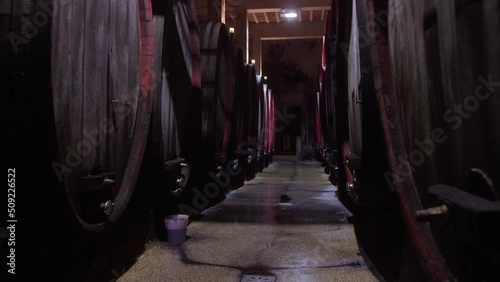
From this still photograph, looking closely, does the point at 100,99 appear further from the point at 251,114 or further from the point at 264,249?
the point at 251,114

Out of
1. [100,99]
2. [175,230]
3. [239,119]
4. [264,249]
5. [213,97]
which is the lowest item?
[264,249]

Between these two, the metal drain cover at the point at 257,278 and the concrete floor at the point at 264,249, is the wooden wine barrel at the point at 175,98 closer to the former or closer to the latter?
the concrete floor at the point at 264,249

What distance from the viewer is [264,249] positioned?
3.02m

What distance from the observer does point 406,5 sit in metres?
1.58

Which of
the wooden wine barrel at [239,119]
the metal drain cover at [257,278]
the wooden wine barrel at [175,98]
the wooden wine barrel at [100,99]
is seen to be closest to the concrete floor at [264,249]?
the metal drain cover at [257,278]

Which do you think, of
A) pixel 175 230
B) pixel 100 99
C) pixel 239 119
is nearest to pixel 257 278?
pixel 175 230

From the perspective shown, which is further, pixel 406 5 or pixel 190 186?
pixel 190 186

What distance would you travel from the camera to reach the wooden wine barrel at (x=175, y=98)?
292 centimetres

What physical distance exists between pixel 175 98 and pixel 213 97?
93 cm

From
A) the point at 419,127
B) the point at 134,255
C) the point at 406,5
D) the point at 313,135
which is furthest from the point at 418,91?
the point at 313,135

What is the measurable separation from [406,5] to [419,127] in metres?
0.55

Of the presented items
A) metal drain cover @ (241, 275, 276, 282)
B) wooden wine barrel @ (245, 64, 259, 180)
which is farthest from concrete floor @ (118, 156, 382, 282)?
wooden wine barrel @ (245, 64, 259, 180)

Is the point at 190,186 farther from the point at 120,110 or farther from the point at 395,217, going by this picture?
the point at 395,217

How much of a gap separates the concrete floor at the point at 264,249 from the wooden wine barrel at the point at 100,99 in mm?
729
